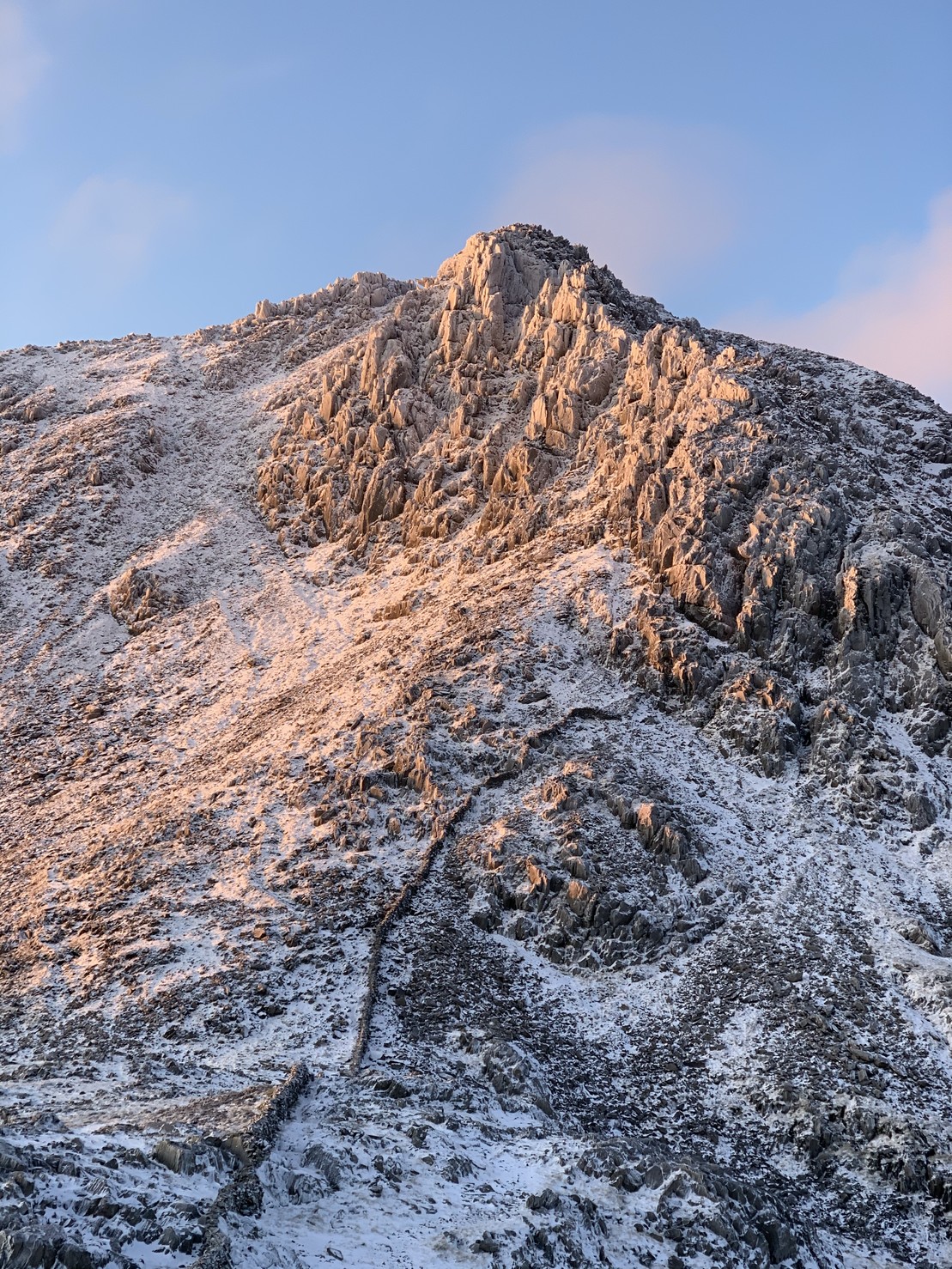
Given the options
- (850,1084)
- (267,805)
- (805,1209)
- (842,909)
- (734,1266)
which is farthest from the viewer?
(267,805)

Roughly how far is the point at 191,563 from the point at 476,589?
65.1ft

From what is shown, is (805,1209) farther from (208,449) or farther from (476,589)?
(208,449)

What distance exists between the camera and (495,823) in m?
33.1

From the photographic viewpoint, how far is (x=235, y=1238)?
14484mm

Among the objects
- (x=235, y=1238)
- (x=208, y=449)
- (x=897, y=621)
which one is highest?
(x=208, y=449)

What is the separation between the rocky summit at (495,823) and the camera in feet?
60.8

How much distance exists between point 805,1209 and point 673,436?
116 feet

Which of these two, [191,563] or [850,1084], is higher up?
[191,563]

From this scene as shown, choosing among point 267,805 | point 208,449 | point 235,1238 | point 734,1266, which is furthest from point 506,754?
point 208,449

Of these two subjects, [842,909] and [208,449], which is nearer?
[842,909]

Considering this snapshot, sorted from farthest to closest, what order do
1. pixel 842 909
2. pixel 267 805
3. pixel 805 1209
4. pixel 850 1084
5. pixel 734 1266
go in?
pixel 267 805
pixel 842 909
pixel 850 1084
pixel 805 1209
pixel 734 1266

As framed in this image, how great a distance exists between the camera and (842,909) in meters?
29.4

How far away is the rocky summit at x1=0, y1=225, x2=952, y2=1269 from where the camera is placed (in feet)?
60.8

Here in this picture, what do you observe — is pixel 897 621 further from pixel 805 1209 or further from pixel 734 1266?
pixel 734 1266
